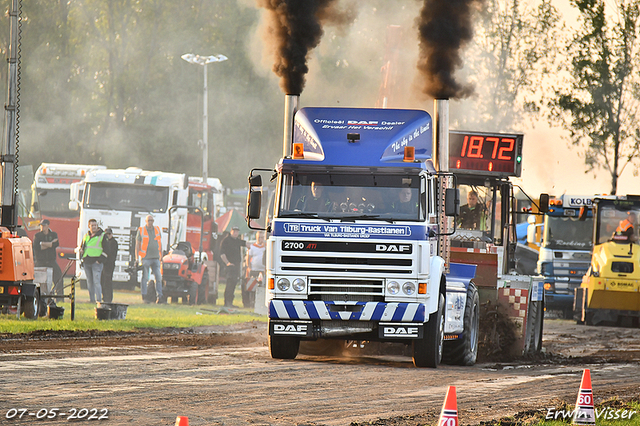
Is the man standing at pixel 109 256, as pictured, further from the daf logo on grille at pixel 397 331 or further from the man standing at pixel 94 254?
the daf logo on grille at pixel 397 331

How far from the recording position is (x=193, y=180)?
37.7 metres

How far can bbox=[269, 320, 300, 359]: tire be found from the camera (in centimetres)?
1434

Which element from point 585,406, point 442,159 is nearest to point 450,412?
point 585,406

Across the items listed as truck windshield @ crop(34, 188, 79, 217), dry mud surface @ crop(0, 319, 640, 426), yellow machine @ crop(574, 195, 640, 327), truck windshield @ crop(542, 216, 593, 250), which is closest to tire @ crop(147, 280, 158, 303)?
truck windshield @ crop(34, 188, 79, 217)

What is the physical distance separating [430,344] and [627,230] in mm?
15148

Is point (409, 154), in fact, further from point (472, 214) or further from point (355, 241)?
point (472, 214)

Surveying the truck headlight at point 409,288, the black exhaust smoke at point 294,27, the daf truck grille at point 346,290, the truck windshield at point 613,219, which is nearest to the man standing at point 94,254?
the black exhaust smoke at point 294,27

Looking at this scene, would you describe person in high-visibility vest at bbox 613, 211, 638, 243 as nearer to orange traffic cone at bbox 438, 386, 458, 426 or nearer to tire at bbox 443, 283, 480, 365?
tire at bbox 443, 283, 480, 365

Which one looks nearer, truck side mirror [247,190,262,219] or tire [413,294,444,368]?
truck side mirror [247,190,262,219]

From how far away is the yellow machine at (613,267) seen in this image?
2673 centimetres

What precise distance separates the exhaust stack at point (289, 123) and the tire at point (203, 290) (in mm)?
14152

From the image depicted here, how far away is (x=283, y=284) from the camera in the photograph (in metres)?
13.4

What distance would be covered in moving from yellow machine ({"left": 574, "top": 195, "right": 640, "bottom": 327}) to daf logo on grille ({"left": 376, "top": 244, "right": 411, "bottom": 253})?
1504cm

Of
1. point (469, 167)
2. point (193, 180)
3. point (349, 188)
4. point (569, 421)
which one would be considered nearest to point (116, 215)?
point (193, 180)
